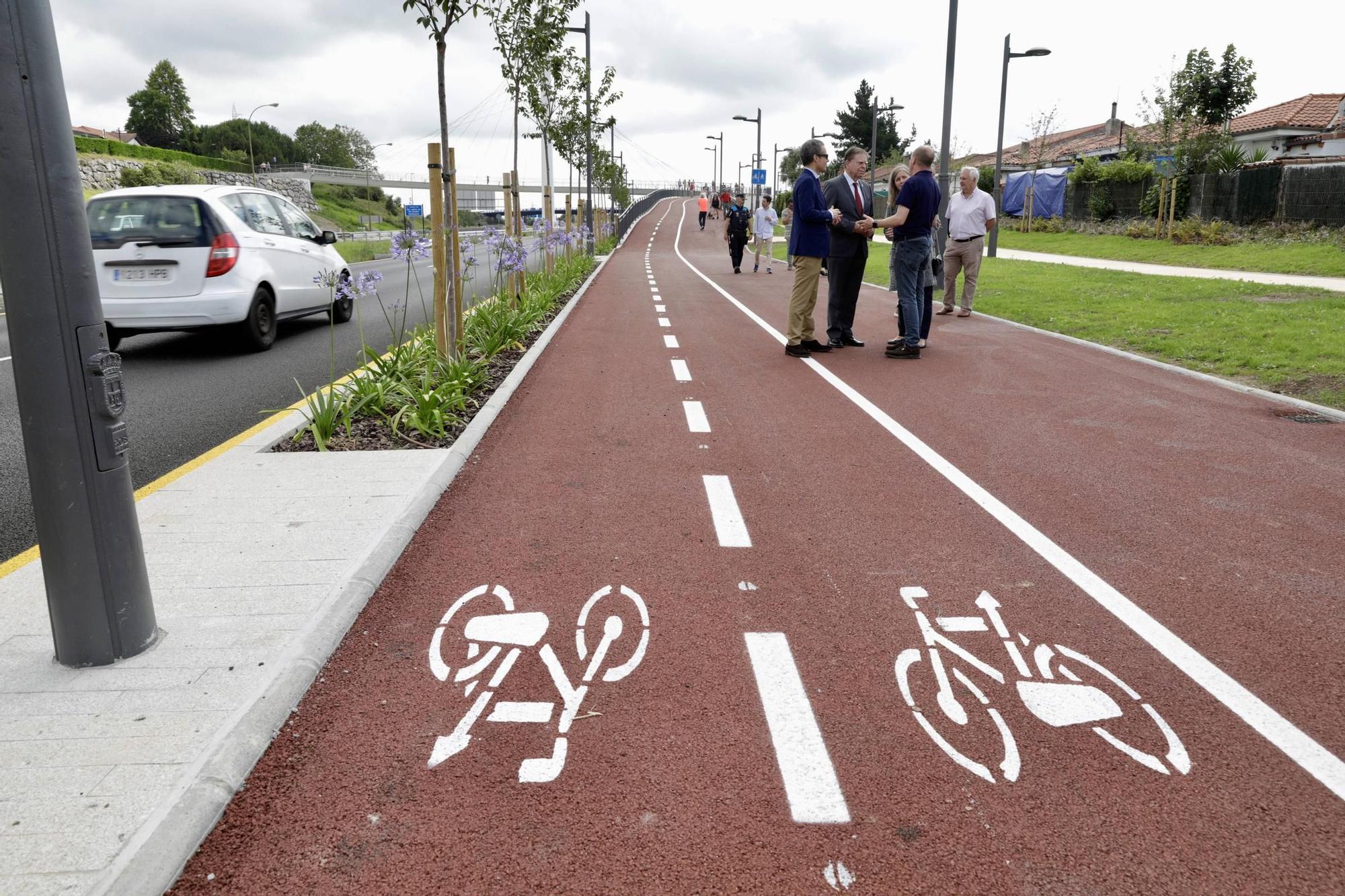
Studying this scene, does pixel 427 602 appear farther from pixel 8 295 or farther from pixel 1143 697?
pixel 1143 697

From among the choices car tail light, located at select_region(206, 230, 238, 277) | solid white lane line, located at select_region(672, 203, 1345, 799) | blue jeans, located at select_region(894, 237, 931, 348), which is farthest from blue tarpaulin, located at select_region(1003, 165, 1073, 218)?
solid white lane line, located at select_region(672, 203, 1345, 799)

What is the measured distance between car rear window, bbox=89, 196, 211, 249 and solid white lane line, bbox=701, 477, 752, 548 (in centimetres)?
688

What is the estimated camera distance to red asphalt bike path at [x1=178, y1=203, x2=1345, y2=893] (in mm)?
2404

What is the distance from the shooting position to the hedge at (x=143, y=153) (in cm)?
5462

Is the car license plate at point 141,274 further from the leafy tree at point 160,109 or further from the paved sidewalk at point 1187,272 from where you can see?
the leafy tree at point 160,109

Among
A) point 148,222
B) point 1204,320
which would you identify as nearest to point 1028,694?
point 148,222

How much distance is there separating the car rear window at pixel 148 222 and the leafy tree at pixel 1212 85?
3043cm

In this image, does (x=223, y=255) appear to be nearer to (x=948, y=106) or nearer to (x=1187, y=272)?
(x=948, y=106)

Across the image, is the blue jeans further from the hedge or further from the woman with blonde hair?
the hedge

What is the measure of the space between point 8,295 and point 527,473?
3.19m

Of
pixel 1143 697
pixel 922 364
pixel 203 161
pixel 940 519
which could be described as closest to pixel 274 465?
pixel 940 519

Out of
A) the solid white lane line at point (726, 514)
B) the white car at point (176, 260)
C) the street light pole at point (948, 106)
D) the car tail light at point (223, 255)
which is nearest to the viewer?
the solid white lane line at point (726, 514)

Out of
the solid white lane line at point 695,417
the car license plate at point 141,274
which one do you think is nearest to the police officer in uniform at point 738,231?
the car license plate at point 141,274

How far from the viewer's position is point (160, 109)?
106 m
